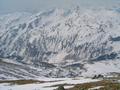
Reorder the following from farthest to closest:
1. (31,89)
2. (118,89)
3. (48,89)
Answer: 1. (31,89)
2. (48,89)
3. (118,89)

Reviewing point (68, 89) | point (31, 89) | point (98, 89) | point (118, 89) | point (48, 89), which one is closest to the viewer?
point (118, 89)

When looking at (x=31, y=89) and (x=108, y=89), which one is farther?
(x=31, y=89)

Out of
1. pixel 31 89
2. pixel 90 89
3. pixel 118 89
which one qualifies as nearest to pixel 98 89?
pixel 90 89

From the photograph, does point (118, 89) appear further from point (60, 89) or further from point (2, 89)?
point (2, 89)

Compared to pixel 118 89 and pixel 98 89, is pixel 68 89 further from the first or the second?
pixel 118 89

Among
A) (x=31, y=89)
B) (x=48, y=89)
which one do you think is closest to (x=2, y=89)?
(x=31, y=89)

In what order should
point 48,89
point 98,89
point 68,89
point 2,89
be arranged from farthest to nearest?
point 2,89, point 48,89, point 68,89, point 98,89

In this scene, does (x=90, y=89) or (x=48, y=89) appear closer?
(x=90, y=89)

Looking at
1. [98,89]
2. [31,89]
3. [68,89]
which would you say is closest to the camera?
[98,89]
